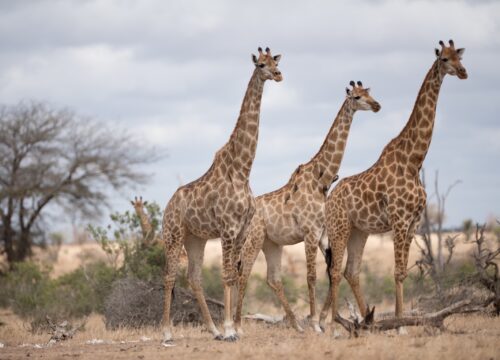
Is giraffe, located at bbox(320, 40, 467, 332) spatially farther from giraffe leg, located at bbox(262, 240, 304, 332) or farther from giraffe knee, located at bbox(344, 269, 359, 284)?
giraffe leg, located at bbox(262, 240, 304, 332)

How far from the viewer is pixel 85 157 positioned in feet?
104

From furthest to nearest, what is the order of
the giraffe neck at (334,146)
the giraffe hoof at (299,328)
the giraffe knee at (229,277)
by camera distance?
the giraffe neck at (334,146), the giraffe hoof at (299,328), the giraffe knee at (229,277)

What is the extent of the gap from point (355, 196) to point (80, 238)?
51556 mm

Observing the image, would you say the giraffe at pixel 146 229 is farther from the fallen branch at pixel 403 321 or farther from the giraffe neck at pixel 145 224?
the fallen branch at pixel 403 321

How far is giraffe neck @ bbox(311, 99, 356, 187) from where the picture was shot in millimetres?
13133

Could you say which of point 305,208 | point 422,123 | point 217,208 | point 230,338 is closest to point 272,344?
point 230,338

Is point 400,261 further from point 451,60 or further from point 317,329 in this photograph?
point 451,60

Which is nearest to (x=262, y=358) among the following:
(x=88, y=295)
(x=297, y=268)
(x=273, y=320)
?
(x=273, y=320)

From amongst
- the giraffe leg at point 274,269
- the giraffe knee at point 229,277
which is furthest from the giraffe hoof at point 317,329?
the giraffe knee at point 229,277

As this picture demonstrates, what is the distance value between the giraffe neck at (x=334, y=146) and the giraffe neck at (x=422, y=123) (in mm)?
1286

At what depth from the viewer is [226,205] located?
11438mm

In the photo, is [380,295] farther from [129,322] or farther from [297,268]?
[297,268]

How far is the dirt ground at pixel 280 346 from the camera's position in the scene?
30.7 ft

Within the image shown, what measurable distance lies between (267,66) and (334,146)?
88.6 inches
